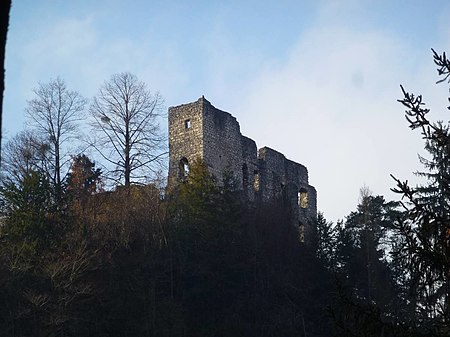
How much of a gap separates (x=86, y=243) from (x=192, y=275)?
184 inches

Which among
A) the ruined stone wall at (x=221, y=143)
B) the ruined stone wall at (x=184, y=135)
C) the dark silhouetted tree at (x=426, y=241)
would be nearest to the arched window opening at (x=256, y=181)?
the ruined stone wall at (x=221, y=143)

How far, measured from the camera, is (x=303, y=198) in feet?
135

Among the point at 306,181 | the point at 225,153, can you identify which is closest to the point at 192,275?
the point at 225,153

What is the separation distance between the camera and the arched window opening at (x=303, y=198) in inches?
1604

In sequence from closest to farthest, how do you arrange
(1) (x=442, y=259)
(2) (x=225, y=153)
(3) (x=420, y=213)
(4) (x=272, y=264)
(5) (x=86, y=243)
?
1. (1) (x=442, y=259)
2. (3) (x=420, y=213)
3. (5) (x=86, y=243)
4. (4) (x=272, y=264)
5. (2) (x=225, y=153)

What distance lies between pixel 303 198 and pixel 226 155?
329 inches

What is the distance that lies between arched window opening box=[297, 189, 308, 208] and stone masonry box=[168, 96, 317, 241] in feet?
2.83

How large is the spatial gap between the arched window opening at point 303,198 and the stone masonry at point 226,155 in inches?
33.9

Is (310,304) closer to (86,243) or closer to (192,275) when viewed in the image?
(192,275)

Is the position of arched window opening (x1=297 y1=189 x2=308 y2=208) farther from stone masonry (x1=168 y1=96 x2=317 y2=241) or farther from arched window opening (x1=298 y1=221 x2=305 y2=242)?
arched window opening (x1=298 y1=221 x2=305 y2=242)

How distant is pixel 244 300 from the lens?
2622 cm

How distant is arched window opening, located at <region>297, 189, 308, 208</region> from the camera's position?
40744 mm

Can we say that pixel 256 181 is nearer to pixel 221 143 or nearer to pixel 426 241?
pixel 221 143

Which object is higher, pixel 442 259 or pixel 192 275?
pixel 192 275
